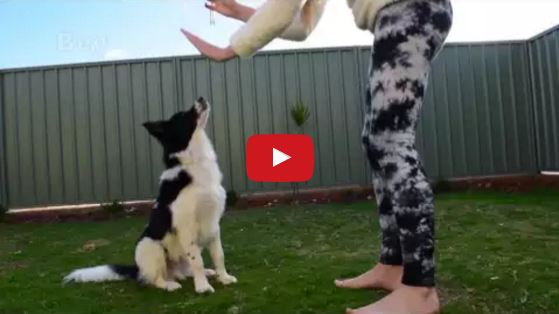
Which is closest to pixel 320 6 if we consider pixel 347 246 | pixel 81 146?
pixel 347 246

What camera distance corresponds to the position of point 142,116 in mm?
7340

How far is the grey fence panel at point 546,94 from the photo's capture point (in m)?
7.11

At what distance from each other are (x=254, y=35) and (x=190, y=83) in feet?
18.6

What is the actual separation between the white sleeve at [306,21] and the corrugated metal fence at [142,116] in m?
5.04

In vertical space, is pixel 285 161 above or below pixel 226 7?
below

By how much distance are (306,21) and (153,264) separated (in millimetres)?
1415

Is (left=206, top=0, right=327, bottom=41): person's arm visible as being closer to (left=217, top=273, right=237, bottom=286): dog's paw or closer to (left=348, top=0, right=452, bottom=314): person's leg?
(left=348, top=0, right=452, bottom=314): person's leg

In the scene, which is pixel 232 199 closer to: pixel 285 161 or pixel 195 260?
pixel 285 161

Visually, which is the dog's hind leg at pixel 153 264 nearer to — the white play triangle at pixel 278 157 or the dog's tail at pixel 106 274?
the dog's tail at pixel 106 274

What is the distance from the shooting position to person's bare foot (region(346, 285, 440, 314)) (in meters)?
1.73

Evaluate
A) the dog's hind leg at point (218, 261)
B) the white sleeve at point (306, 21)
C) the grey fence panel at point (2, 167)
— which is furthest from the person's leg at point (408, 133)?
the grey fence panel at point (2, 167)

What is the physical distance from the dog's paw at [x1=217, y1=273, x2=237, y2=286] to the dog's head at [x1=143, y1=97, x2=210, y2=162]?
2.29 feet

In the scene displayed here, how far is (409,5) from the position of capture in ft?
5.80

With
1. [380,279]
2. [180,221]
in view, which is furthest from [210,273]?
[380,279]
